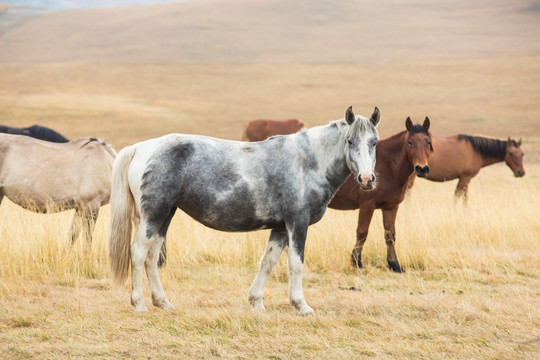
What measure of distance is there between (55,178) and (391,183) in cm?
445

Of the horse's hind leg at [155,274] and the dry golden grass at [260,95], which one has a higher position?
the horse's hind leg at [155,274]

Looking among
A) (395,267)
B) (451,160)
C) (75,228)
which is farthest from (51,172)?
(451,160)

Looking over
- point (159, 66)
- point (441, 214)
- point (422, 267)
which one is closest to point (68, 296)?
point (422, 267)

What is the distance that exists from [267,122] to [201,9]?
99.6 m

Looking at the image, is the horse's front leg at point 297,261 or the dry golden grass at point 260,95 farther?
the dry golden grass at point 260,95

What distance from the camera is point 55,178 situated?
821 cm

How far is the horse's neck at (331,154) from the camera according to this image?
6.07 metres

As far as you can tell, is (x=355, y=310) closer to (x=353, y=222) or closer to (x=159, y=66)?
(x=353, y=222)

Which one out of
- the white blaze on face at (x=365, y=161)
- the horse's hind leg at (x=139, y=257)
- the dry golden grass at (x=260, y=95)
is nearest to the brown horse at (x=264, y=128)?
the dry golden grass at (x=260, y=95)

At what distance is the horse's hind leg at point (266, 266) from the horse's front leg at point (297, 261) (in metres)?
0.25

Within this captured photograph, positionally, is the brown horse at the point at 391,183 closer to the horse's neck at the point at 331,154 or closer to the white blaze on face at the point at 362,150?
the horse's neck at the point at 331,154

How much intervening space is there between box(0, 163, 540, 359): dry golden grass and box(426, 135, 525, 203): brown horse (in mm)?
3301

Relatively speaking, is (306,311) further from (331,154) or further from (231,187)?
(331,154)

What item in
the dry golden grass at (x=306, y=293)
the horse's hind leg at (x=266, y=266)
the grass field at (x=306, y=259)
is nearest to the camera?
the dry golden grass at (x=306, y=293)
